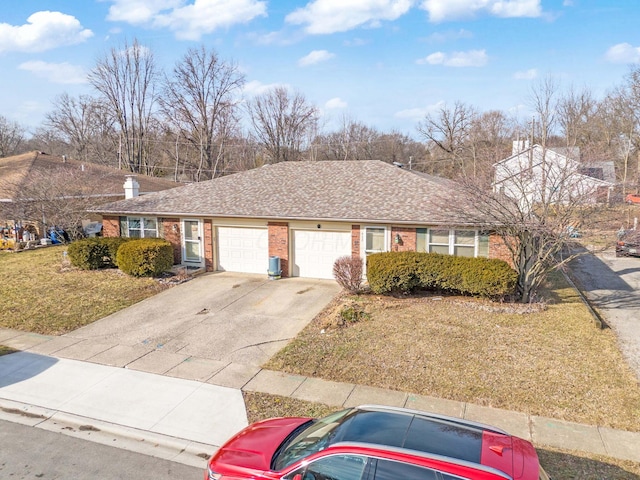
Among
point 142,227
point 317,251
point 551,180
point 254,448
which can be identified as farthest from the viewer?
point 142,227

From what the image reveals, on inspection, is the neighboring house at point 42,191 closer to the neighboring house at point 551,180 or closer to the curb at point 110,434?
the curb at point 110,434

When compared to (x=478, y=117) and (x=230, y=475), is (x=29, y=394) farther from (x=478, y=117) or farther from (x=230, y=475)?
(x=478, y=117)

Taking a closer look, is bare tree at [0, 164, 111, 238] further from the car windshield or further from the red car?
the car windshield

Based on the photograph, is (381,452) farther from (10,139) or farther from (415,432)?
(10,139)

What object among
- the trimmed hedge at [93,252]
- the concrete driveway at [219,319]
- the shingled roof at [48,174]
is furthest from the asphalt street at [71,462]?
the shingled roof at [48,174]

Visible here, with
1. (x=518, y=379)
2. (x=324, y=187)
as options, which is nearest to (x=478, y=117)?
(x=324, y=187)

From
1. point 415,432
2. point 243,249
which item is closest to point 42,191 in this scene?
point 243,249
